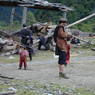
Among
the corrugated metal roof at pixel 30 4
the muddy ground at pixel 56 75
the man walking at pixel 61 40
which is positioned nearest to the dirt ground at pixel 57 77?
the muddy ground at pixel 56 75

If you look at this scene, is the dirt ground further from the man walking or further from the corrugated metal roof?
the corrugated metal roof

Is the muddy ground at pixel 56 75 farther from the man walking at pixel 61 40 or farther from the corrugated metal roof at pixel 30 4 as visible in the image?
the corrugated metal roof at pixel 30 4

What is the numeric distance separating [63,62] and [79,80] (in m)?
0.92

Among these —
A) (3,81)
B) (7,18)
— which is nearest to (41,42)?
(3,81)

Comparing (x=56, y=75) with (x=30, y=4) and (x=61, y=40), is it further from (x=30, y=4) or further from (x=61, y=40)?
(x=30, y=4)

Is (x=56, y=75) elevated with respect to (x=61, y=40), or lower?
lower

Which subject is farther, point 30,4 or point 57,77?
point 30,4

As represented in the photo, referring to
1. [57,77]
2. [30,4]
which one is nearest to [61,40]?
[57,77]

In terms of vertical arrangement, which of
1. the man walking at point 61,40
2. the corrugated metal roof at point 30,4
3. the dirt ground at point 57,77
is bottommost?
the dirt ground at point 57,77

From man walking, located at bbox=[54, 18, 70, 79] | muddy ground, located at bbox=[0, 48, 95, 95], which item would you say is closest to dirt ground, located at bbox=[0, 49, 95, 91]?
muddy ground, located at bbox=[0, 48, 95, 95]

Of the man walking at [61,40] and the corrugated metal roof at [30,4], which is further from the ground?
the corrugated metal roof at [30,4]

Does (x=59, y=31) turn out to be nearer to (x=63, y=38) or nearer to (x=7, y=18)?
(x=63, y=38)

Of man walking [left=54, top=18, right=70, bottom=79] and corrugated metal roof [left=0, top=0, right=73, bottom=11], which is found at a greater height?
corrugated metal roof [left=0, top=0, right=73, bottom=11]

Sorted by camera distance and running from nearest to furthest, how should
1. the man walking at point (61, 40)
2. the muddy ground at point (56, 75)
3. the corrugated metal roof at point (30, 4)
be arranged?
the muddy ground at point (56, 75)
the man walking at point (61, 40)
the corrugated metal roof at point (30, 4)
